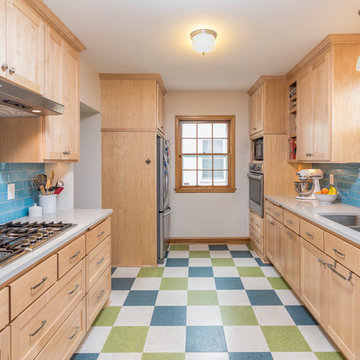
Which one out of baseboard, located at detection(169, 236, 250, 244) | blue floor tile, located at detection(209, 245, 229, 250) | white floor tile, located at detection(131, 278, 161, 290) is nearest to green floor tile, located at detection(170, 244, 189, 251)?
baseboard, located at detection(169, 236, 250, 244)

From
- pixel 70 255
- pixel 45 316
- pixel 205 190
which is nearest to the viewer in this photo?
pixel 45 316

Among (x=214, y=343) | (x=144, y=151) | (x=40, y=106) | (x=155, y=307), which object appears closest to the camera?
(x=40, y=106)

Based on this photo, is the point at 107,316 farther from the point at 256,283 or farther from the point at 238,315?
the point at 256,283

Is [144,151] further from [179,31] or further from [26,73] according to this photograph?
[26,73]

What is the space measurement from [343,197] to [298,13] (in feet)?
6.38

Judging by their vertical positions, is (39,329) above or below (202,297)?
above

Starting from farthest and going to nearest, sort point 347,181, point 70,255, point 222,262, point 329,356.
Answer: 1. point 222,262
2. point 347,181
3. point 329,356
4. point 70,255

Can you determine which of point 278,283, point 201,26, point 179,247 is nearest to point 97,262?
point 278,283

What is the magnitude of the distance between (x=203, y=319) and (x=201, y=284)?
0.73 meters

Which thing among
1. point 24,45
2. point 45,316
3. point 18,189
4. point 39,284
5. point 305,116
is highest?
point 24,45

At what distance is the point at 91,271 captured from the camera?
2178 mm

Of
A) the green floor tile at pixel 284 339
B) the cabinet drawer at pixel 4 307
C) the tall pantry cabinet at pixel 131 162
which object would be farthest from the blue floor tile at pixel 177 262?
the cabinet drawer at pixel 4 307

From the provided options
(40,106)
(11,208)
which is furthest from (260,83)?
(11,208)

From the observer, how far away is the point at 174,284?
10.4ft
